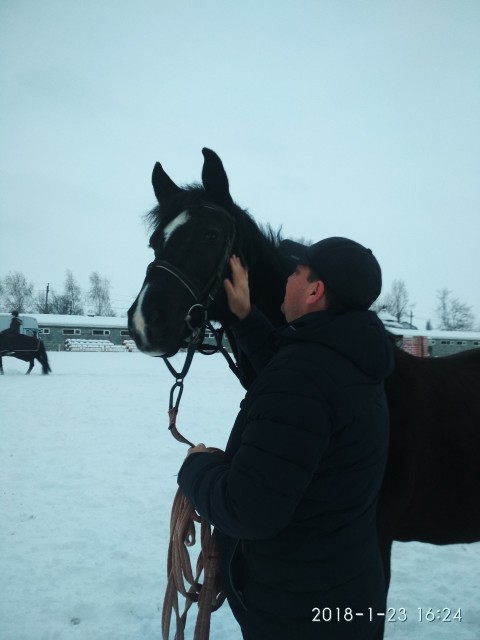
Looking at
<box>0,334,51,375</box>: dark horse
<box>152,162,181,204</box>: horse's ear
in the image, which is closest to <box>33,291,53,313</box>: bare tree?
<box>0,334,51,375</box>: dark horse

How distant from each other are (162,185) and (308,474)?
178 centimetres

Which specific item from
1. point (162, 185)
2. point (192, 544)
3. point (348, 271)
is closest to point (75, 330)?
point (162, 185)

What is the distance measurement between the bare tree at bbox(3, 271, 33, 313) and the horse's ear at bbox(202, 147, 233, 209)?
83772 millimetres

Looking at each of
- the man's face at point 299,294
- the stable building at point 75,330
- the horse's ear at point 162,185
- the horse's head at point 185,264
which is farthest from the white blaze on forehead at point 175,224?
the stable building at point 75,330

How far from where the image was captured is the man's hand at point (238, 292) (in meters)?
2.05

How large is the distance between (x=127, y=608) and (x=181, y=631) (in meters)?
1.65

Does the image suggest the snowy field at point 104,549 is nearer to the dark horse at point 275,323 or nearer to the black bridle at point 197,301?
the dark horse at point 275,323

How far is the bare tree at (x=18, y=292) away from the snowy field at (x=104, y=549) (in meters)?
78.6

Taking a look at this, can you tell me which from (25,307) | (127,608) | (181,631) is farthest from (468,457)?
(25,307)

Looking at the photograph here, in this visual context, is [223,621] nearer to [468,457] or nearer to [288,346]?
[468,457]

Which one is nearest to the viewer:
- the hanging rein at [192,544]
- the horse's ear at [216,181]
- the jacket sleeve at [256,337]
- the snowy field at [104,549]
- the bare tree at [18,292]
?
the hanging rein at [192,544]

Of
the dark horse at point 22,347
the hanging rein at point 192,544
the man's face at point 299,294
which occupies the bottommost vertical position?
the dark horse at point 22,347

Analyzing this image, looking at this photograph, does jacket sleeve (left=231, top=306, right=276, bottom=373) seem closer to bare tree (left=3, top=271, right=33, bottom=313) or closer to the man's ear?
the man's ear

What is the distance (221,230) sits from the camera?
2111 mm
